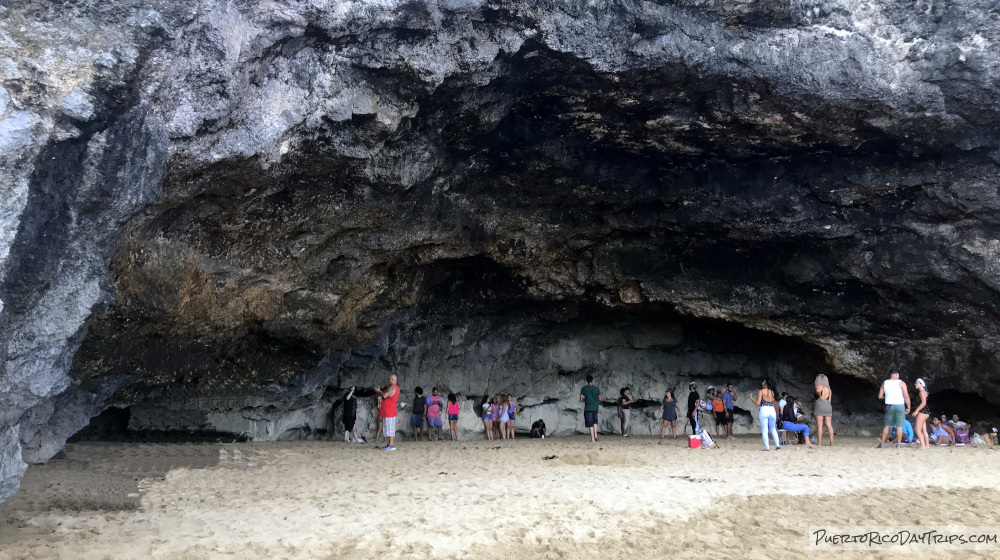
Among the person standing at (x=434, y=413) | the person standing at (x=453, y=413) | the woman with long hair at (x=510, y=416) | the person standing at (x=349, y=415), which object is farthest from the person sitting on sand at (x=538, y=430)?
the person standing at (x=349, y=415)

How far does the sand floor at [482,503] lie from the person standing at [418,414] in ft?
12.2

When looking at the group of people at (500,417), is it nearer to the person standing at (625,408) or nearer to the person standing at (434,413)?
the person standing at (434,413)

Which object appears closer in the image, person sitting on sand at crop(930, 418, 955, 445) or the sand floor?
the sand floor

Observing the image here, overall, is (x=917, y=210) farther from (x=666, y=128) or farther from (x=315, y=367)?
(x=315, y=367)

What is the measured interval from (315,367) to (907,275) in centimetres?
1071

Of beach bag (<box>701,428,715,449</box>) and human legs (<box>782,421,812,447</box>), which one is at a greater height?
human legs (<box>782,421,812,447</box>)

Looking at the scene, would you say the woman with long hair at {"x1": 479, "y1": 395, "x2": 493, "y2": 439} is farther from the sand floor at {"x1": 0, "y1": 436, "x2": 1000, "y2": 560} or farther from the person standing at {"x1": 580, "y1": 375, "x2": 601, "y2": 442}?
the sand floor at {"x1": 0, "y1": 436, "x2": 1000, "y2": 560}

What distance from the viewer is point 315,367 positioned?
42.8 ft

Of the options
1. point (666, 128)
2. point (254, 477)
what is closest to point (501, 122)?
point (666, 128)

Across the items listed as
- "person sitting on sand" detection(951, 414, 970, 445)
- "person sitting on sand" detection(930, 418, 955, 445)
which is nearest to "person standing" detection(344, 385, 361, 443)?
"person sitting on sand" detection(930, 418, 955, 445)

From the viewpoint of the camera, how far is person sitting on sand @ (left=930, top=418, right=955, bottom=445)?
1269 cm

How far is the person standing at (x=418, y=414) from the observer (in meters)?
14.3

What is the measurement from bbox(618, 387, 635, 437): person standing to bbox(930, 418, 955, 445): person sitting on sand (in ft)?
19.1

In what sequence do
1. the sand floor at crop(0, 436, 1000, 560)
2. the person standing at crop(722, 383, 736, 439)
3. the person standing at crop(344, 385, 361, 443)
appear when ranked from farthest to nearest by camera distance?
the person standing at crop(722, 383, 736, 439)
the person standing at crop(344, 385, 361, 443)
the sand floor at crop(0, 436, 1000, 560)
